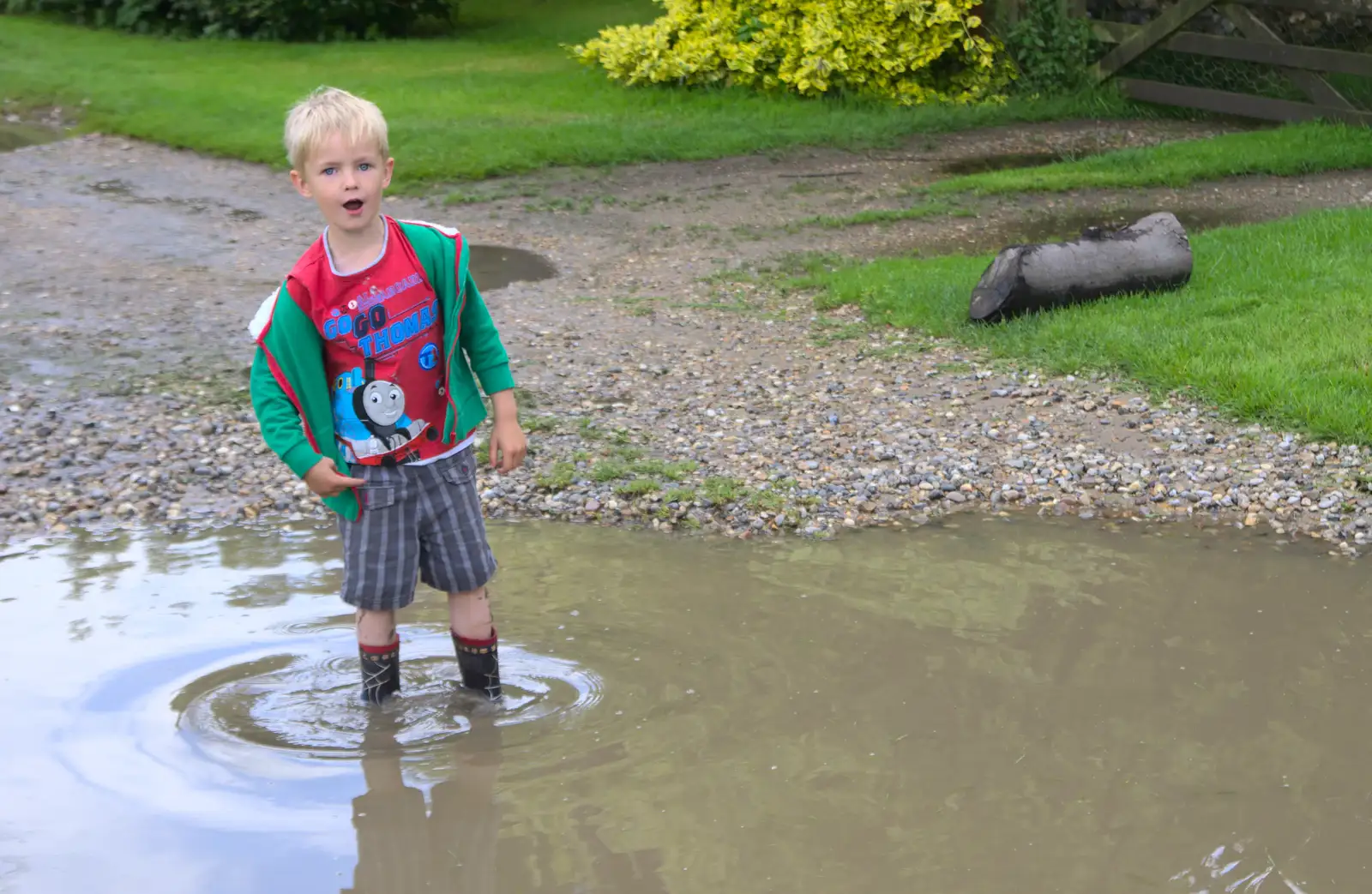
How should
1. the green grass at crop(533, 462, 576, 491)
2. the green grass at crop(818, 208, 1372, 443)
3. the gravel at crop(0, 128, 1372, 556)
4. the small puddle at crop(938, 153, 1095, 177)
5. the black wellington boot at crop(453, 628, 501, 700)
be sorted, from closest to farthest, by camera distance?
the black wellington boot at crop(453, 628, 501, 700) → the gravel at crop(0, 128, 1372, 556) → the green grass at crop(533, 462, 576, 491) → the green grass at crop(818, 208, 1372, 443) → the small puddle at crop(938, 153, 1095, 177)

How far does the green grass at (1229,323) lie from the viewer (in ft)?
20.9

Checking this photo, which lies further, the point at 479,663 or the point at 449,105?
the point at 449,105

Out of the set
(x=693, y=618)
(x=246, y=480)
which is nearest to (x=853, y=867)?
(x=693, y=618)

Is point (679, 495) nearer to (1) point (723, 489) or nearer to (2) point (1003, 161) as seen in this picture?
(1) point (723, 489)

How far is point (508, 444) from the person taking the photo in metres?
3.69

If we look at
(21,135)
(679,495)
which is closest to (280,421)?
(679,495)

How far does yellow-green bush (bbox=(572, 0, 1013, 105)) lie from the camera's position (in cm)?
1477

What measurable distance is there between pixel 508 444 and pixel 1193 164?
9554mm

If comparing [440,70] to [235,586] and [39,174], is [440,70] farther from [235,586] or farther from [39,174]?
Answer: [235,586]

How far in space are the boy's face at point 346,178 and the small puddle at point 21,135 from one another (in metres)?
11.4

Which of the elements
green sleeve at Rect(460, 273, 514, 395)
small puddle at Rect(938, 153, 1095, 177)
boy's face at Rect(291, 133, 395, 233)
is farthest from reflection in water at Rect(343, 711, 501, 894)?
small puddle at Rect(938, 153, 1095, 177)

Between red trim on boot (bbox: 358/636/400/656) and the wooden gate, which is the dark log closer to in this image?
red trim on boot (bbox: 358/636/400/656)

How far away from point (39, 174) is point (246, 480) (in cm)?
777

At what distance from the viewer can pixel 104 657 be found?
4.38 m
